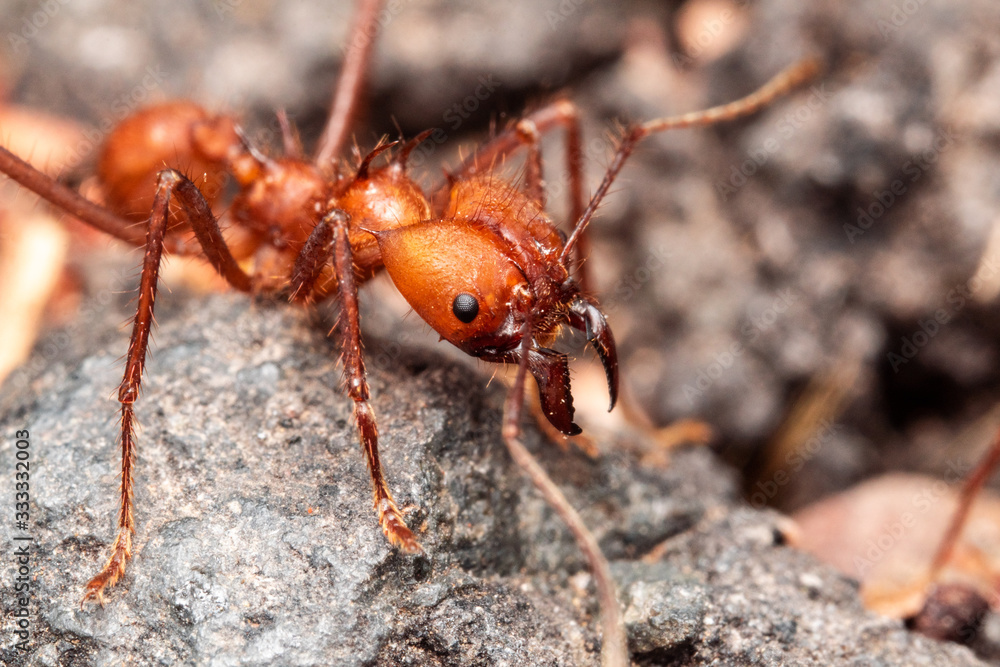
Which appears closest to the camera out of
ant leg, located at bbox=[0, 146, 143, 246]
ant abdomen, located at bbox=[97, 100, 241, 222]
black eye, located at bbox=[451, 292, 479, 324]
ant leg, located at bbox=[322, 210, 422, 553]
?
ant leg, located at bbox=[322, 210, 422, 553]

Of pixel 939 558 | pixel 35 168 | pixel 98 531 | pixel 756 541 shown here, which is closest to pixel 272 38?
pixel 35 168

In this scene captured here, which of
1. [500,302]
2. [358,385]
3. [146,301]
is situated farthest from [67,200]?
[500,302]

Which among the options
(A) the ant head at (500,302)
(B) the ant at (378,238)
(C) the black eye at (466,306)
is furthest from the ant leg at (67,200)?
(C) the black eye at (466,306)

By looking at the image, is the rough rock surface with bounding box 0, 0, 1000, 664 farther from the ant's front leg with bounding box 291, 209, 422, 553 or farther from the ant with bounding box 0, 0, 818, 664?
the ant with bounding box 0, 0, 818, 664

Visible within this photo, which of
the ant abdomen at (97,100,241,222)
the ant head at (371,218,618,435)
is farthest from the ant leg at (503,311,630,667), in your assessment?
the ant abdomen at (97,100,241,222)

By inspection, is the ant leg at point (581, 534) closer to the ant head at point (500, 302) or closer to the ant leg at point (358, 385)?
the ant head at point (500, 302)

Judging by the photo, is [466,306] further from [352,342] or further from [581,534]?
[581,534]

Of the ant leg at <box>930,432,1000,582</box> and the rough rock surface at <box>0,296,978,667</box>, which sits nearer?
the rough rock surface at <box>0,296,978,667</box>
